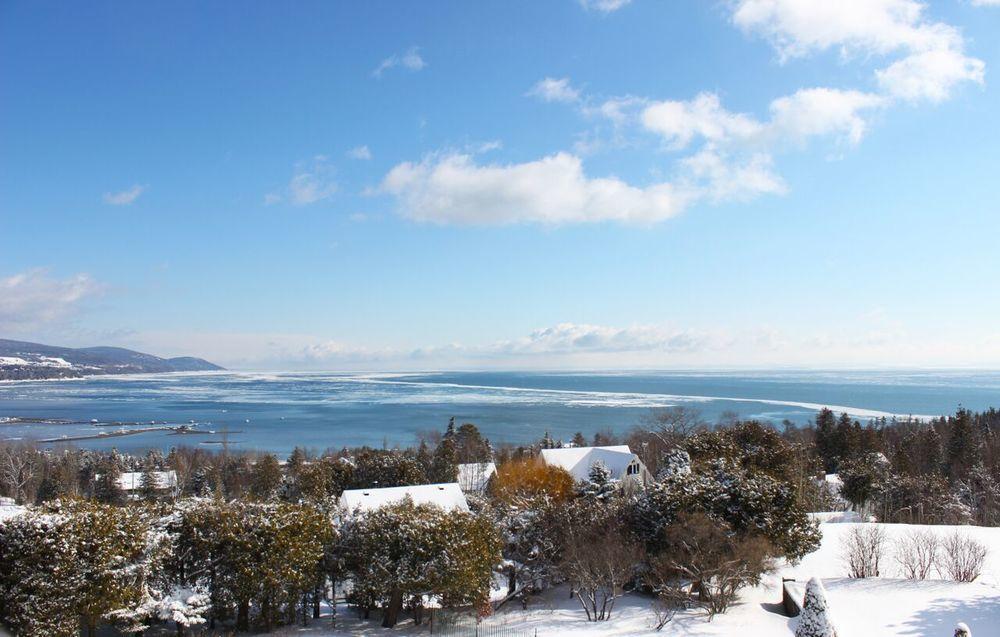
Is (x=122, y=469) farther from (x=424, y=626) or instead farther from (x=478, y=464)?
(x=424, y=626)

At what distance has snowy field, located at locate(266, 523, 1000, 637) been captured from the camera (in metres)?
14.8

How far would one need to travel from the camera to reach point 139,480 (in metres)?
47.9

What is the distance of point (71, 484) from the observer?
44.9 m

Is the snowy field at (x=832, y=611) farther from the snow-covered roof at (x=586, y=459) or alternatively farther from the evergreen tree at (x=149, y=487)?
the evergreen tree at (x=149, y=487)

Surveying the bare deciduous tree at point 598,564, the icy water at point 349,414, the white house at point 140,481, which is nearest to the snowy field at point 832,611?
the bare deciduous tree at point 598,564

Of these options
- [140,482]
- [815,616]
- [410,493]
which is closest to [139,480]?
[140,482]

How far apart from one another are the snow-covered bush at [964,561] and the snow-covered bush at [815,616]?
9.20 m

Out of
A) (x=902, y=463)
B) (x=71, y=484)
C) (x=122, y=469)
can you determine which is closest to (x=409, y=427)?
(x=122, y=469)

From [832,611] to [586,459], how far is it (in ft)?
74.9

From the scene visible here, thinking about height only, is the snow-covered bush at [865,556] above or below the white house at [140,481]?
above

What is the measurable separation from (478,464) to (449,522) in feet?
108

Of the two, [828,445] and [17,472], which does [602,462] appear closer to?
[828,445]

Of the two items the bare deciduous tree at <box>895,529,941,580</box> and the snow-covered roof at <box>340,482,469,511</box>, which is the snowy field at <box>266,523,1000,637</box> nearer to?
the bare deciduous tree at <box>895,529,941,580</box>

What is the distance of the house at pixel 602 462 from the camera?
36.0m
